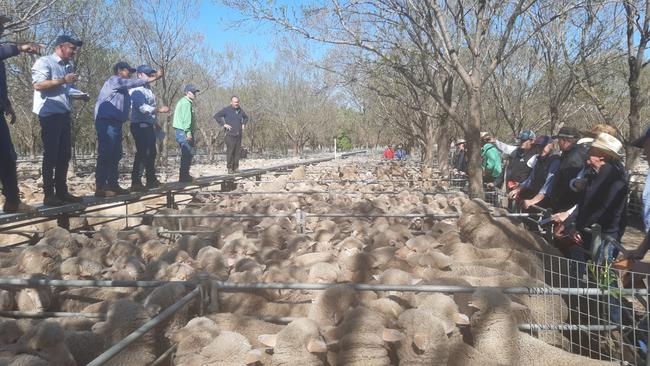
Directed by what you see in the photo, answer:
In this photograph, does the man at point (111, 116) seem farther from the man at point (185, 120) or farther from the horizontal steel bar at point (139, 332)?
the horizontal steel bar at point (139, 332)

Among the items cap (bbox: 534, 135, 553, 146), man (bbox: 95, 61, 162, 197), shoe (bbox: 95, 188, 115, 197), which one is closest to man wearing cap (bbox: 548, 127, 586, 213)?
cap (bbox: 534, 135, 553, 146)

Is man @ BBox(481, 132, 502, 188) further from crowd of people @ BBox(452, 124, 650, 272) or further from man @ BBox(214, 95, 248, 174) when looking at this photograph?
man @ BBox(214, 95, 248, 174)

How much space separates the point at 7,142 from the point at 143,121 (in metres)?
3.25

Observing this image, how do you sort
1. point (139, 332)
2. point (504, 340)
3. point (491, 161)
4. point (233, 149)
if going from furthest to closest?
point (233, 149)
point (491, 161)
point (504, 340)
point (139, 332)

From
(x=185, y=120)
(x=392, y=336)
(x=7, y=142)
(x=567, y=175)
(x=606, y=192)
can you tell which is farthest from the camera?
(x=185, y=120)

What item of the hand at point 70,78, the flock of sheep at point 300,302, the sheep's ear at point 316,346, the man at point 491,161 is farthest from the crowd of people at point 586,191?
the hand at point 70,78

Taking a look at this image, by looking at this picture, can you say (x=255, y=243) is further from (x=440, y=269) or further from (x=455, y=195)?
(x=455, y=195)

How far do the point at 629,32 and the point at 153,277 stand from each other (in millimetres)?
10872

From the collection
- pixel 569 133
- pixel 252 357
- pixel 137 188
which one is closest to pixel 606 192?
pixel 569 133

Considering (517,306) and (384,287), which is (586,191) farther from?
(384,287)

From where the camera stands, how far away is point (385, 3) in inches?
359

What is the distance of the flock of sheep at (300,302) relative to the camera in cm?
298

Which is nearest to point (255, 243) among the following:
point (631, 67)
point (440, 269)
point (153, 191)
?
point (440, 269)

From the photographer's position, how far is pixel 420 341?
2.92 metres
